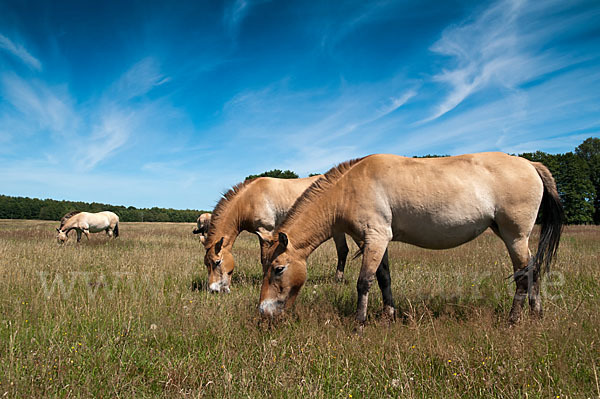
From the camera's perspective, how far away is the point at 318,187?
15.5 feet

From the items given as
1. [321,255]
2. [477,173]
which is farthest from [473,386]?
[321,255]

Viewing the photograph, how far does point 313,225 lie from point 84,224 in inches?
703

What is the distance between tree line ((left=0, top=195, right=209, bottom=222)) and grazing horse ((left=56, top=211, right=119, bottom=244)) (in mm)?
39683

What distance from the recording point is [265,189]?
781 centimetres

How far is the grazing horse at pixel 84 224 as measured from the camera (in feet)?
55.3

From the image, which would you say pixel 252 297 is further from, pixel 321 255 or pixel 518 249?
→ pixel 321 255

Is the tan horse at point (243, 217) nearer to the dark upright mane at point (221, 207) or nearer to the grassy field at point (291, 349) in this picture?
the dark upright mane at point (221, 207)

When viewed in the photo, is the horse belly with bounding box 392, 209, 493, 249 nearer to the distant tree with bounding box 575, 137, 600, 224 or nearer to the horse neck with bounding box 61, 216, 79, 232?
the horse neck with bounding box 61, 216, 79, 232

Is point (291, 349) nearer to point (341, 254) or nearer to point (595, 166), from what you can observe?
point (341, 254)

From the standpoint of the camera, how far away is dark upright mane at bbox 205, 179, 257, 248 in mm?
7127

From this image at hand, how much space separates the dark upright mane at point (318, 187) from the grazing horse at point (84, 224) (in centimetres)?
1647

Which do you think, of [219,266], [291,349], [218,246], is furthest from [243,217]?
[291,349]

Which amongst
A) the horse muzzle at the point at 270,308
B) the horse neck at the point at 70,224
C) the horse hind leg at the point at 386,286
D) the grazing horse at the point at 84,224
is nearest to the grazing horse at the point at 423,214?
the horse muzzle at the point at 270,308

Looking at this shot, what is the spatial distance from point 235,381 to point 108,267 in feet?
22.7
